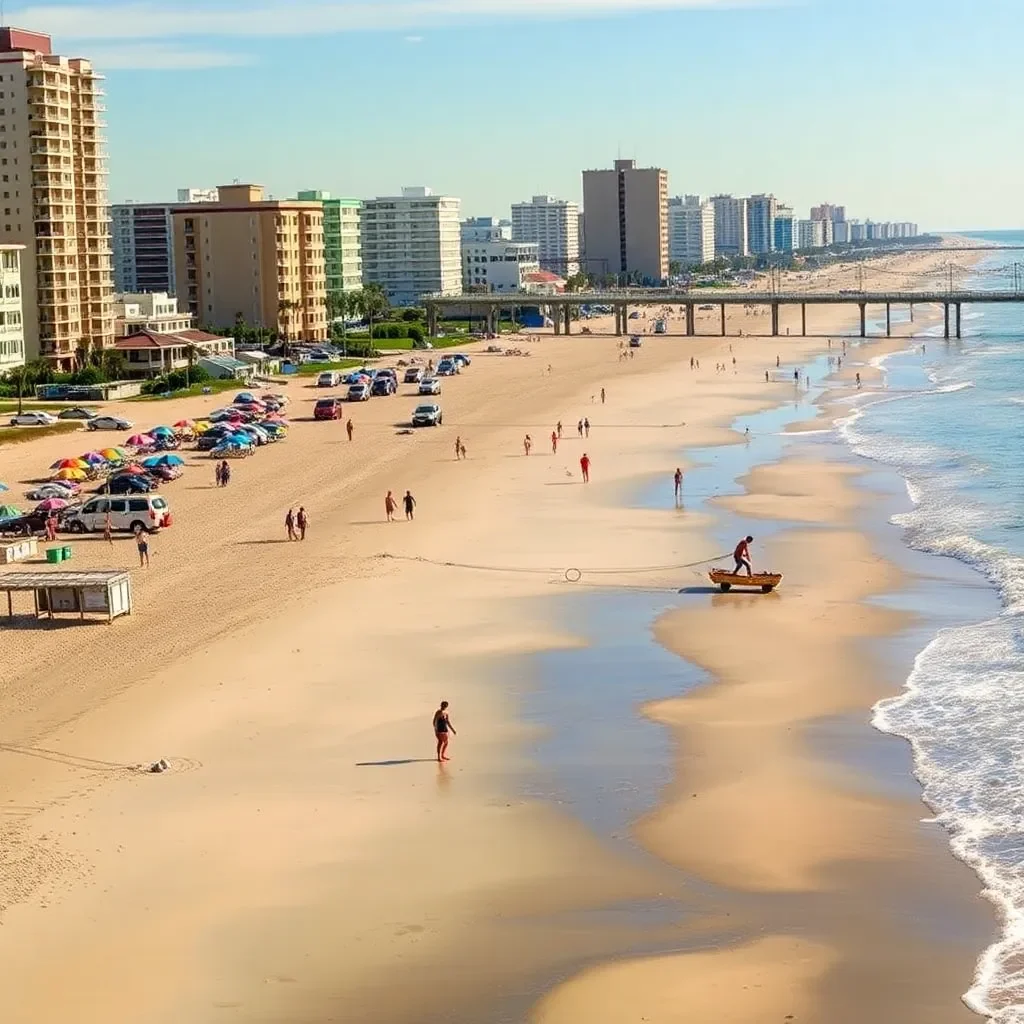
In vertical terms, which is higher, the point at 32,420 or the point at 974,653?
the point at 32,420

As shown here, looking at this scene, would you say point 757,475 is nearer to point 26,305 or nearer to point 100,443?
point 100,443

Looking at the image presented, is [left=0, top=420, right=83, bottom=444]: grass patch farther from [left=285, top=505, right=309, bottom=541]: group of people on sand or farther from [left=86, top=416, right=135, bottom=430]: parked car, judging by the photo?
[left=285, top=505, right=309, bottom=541]: group of people on sand

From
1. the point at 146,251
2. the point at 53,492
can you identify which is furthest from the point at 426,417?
the point at 146,251

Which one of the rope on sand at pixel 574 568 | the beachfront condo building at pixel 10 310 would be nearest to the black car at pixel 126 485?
the rope on sand at pixel 574 568

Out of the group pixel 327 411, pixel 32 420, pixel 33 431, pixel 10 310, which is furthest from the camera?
pixel 10 310

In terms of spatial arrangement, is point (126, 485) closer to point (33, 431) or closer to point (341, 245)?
point (33, 431)

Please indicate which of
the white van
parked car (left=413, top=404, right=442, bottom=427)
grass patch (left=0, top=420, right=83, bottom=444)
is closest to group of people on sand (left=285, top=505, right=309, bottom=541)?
the white van
